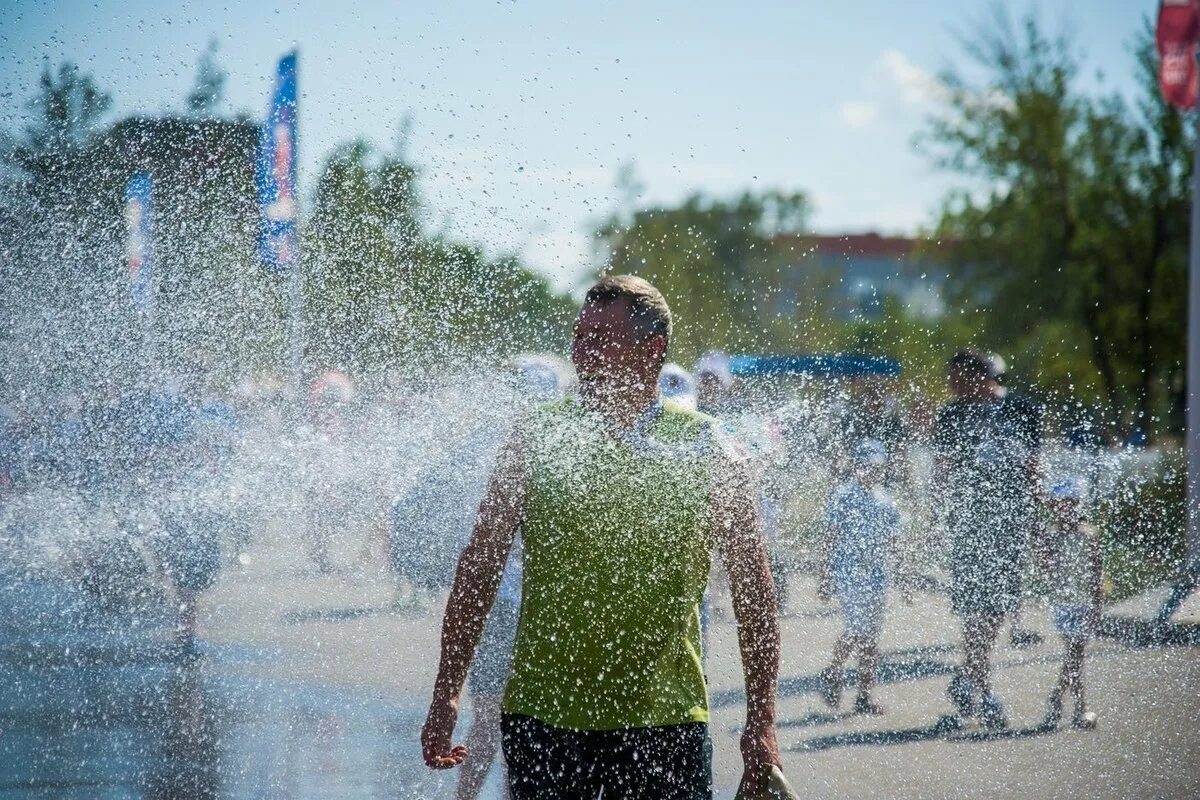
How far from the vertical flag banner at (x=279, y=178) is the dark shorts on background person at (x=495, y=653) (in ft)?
10.7

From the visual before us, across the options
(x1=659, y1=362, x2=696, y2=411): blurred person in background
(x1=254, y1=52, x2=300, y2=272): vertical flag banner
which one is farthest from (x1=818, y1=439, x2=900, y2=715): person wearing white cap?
(x1=254, y1=52, x2=300, y2=272): vertical flag banner

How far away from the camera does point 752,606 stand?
2574mm

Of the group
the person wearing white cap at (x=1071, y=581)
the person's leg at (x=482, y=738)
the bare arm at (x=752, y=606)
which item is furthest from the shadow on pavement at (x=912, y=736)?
the bare arm at (x=752, y=606)

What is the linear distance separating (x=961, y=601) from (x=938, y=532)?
0.36 metres

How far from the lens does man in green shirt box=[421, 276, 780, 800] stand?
2.44m

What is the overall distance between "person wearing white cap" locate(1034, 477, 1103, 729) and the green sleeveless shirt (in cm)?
404

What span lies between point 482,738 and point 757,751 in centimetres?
217

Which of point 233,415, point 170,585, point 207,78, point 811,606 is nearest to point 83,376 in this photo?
point 233,415

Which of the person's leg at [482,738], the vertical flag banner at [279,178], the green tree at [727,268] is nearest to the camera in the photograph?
the person's leg at [482,738]

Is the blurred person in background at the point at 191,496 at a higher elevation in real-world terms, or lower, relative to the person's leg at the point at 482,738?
higher

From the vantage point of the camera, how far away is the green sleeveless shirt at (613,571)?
2.45 m

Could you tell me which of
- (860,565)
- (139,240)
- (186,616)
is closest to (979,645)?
(860,565)

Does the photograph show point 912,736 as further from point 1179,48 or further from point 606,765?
point 1179,48

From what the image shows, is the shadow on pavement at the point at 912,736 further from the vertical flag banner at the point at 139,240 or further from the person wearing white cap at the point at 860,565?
the vertical flag banner at the point at 139,240
